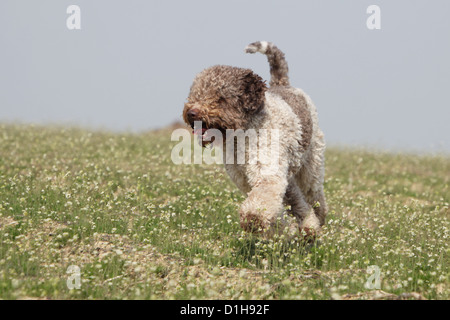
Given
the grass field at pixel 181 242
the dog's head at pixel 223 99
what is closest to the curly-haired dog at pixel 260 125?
the dog's head at pixel 223 99

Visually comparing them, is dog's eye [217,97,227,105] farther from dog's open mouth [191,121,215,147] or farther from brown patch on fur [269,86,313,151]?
brown patch on fur [269,86,313,151]

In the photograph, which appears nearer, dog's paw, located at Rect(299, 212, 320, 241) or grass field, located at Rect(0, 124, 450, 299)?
grass field, located at Rect(0, 124, 450, 299)

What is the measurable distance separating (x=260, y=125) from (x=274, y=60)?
1922 millimetres

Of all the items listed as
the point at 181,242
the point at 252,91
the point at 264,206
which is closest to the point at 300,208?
the point at 264,206

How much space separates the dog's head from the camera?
6.52 metres

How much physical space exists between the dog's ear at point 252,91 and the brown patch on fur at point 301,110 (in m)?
0.84

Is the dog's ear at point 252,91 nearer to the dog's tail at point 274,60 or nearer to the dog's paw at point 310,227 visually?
the dog's tail at point 274,60

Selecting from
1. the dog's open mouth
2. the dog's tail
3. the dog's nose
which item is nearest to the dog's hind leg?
the dog's tail

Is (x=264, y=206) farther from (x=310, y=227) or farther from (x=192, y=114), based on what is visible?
(x=310, y=227)

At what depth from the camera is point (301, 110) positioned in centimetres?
773

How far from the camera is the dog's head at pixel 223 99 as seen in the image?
652 centimetres

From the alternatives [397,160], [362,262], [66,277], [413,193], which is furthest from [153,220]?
[397,160]
